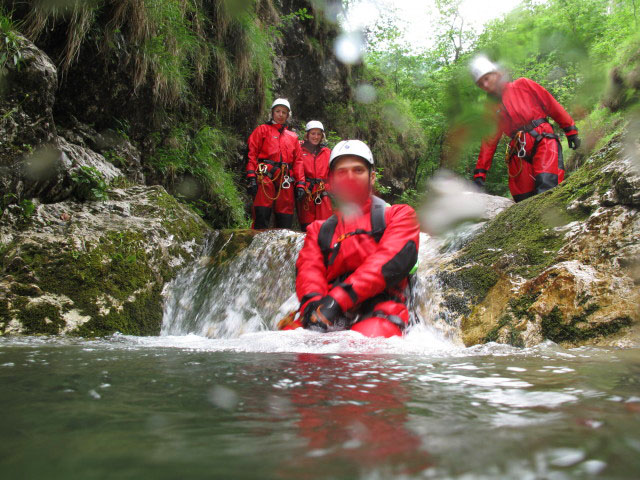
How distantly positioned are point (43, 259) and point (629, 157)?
4.67 meters

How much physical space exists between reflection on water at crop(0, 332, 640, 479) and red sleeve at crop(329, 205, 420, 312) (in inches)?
47.5

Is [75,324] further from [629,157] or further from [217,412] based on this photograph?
[629,157]

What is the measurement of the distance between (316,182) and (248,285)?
339 centimetres

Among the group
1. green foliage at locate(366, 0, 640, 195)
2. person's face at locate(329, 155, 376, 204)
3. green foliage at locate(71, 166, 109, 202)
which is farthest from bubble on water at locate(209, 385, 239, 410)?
green foliage at locate(71, 166, 109, 202)

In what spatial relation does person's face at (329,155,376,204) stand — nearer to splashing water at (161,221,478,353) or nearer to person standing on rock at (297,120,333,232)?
splashing water at (161,221,478,353)

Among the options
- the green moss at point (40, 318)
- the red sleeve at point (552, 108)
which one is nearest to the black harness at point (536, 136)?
the red sleeve at point (552, 108)

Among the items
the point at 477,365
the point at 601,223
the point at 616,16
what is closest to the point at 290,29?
the point at 616,16

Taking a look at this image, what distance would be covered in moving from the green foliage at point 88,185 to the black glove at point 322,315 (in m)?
3.12

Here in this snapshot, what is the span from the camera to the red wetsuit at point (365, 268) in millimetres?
2709

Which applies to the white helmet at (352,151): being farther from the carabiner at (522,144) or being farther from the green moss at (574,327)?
the carabiner at (522,144)

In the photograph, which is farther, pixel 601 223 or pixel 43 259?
pixel 43 259

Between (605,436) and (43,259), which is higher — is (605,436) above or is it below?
below

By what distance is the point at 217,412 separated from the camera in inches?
33.0

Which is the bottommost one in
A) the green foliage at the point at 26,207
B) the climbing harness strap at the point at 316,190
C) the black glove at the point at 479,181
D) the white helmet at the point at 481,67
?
the green foliage at the point at 26,207
